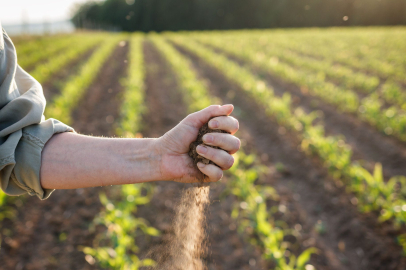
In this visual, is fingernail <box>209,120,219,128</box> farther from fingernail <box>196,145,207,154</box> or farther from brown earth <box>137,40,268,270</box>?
brown earth <box>137,40,268,270</box>

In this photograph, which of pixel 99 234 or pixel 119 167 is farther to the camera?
pixel 99 234

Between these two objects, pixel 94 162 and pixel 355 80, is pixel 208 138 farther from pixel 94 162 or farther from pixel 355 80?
pixel 355 80

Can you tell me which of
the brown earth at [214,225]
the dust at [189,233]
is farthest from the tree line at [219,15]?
the dust at [189,233]

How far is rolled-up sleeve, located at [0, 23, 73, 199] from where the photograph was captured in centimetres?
108

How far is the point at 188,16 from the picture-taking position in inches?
1599

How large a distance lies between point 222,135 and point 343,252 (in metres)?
2.34

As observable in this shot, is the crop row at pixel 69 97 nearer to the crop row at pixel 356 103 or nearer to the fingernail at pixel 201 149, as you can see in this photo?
the fingernail at pixel 201 149

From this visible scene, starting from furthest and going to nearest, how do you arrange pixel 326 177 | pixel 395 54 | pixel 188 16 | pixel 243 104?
pixel 188 16 < pixel 395 54 < pixel 243 104 < pixel 326 177

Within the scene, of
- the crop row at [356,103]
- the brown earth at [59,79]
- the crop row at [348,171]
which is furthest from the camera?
the brown earth at [59,79]

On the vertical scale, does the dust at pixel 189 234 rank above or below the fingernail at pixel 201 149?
below

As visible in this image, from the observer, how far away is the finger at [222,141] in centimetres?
137

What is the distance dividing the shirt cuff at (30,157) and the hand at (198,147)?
52cm

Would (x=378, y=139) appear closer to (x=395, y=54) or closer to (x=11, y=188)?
(x=11, y=188)

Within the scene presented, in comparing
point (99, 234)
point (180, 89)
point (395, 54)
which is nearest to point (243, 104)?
point (180, 89)
